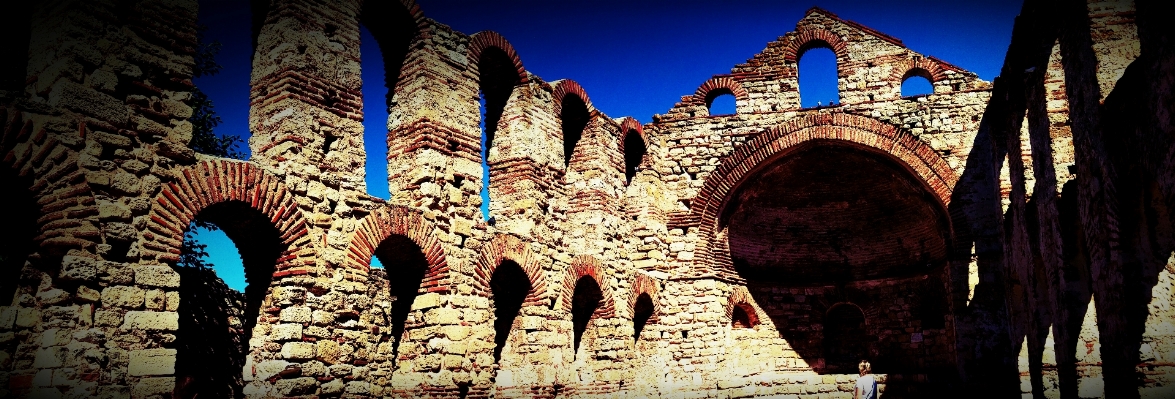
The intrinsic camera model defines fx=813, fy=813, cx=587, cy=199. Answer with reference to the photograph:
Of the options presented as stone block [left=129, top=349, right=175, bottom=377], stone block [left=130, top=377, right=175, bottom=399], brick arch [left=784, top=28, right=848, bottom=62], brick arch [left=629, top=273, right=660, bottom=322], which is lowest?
stone block [left=130, top=377, right=175, bottom=399]

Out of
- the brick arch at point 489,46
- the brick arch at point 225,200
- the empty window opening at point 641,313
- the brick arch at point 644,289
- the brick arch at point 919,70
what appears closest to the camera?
the brick arch at point 225,200

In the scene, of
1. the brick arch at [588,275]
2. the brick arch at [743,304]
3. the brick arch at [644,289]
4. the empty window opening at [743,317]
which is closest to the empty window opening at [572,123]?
the brick arch at [588,275]

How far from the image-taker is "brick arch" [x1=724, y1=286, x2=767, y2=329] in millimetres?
15391

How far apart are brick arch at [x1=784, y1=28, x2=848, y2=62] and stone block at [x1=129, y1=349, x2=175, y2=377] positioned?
1272cm

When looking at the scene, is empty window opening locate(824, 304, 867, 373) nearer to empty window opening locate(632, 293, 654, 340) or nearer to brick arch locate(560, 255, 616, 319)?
empty window opening locate(632, 293, 654, 340)

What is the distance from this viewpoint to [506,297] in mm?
10539

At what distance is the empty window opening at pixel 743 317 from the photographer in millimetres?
16188

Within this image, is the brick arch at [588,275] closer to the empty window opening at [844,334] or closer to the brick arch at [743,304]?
the brick arch at [743,304]

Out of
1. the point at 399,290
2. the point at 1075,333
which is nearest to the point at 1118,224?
the point at 1075,333

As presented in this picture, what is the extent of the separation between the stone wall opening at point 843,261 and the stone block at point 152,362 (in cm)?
1106

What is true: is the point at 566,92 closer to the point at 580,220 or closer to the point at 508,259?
the point at 580,220

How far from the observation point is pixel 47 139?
577 centimetres

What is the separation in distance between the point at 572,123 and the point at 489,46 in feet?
9.90

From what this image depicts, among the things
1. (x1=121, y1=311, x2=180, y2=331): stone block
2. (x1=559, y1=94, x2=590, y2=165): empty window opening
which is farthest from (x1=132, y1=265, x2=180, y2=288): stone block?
(x1=559, y1=94, x2=590, y2=165): empty window opening
